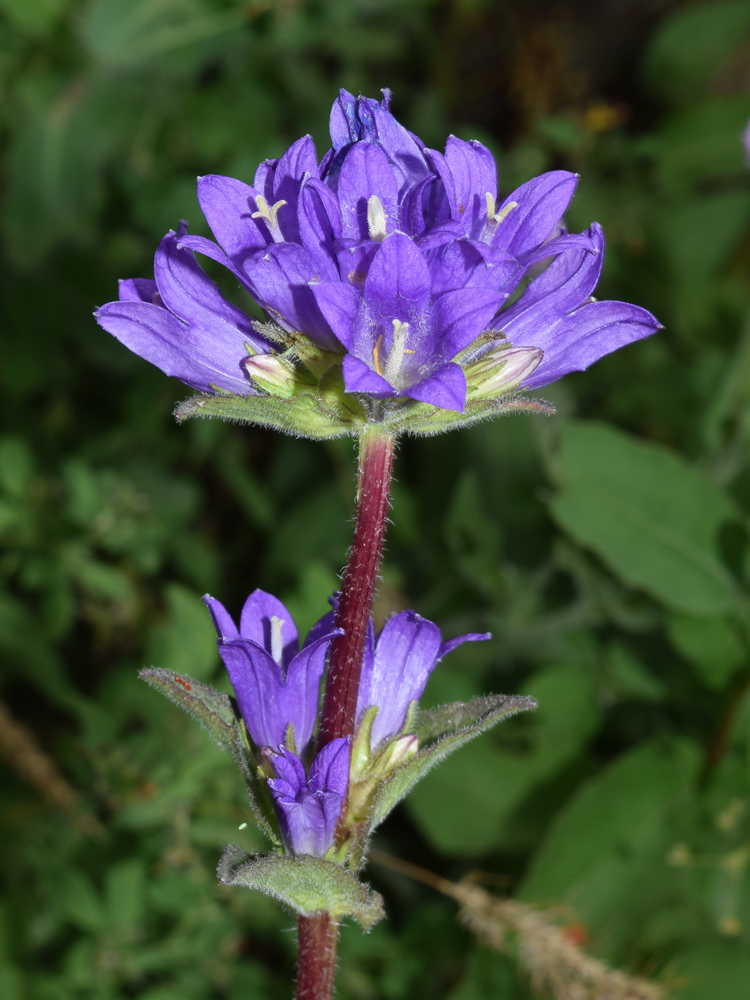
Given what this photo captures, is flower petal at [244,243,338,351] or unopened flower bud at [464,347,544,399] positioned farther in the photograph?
unopened flower bud at [464,347,544,399]

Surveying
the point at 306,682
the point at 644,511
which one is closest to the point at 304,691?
the point at 306,682

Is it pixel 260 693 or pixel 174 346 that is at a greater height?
pixel 174 346

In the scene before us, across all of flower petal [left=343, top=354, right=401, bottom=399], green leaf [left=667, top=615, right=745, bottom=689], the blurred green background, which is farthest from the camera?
green leaf [left=667, top=615, right=745, bottom=689]

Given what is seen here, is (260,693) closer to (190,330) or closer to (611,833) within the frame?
(190,330)

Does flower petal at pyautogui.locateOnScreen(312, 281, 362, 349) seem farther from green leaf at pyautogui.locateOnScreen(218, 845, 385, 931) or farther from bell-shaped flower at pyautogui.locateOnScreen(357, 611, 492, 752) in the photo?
green leaf at pyautogui.locateOnScreen(218, 845, 385, 931)

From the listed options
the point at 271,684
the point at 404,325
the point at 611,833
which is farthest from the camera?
the point at 611,833

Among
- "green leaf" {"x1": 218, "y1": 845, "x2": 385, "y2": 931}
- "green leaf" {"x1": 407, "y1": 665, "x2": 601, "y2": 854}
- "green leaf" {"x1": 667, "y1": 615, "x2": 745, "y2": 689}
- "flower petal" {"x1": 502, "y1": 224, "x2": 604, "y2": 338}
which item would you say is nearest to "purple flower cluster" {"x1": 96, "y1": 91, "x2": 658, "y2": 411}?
"flower petal" {"x1": 502, "y1": 224, "x2": 604, "y2": 338}

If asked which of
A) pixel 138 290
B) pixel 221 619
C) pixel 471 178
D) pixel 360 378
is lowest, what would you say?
pixel 221 619
